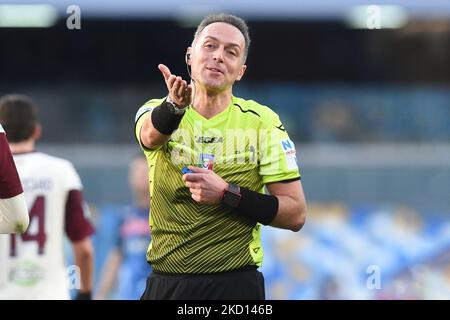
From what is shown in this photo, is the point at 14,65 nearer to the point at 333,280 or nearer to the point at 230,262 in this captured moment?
the point at 333,280

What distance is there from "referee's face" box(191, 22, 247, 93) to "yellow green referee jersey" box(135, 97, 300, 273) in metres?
0.16

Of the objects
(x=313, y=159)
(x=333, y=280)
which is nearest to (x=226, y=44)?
(x=333, y=280)

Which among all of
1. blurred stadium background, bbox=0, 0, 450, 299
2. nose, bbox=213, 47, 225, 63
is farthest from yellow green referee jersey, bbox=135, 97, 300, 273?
blurred stadium background, bbox=0, 0, 450, 299

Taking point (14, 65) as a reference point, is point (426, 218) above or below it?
below

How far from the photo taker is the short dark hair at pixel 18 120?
6.58m

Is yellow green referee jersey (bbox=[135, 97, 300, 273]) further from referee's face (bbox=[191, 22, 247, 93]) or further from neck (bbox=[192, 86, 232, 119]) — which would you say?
referee's face (bbox=[191, 22, 247, 93])

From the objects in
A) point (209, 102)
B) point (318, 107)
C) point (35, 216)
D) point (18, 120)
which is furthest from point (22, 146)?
point (318, 107)

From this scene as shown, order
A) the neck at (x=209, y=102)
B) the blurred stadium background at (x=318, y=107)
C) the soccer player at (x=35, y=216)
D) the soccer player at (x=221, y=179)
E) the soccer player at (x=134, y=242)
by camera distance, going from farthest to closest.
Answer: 1. the blurred stadium background at (x=318, y=107)
2. the soccer player at (x=134, y=242)
3. the soccer player at (x=35, y=216)
4. the neck at (x=209, y=102)
5. the soccer player at (x=221, y=179)

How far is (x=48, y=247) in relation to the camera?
6.67 m

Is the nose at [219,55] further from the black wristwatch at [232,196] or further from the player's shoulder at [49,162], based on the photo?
the player's shoulder at [49,162]

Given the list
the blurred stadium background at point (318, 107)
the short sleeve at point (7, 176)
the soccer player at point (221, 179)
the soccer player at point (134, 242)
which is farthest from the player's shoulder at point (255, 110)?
the blurred stadium background at point (318, 107)

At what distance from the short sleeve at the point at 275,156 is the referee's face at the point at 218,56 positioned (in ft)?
0.98

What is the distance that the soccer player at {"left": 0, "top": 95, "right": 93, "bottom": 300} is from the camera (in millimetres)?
6555

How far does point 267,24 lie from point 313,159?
4350mm
